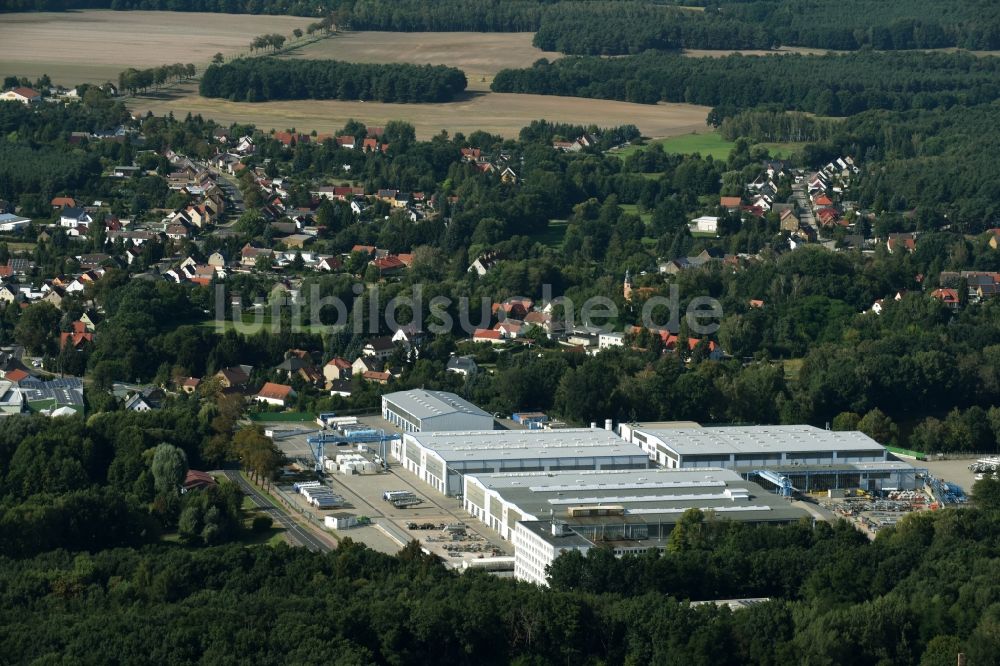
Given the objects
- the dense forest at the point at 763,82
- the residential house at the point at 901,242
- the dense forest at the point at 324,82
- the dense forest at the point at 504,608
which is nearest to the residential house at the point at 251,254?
the residential house at the point at 901,242

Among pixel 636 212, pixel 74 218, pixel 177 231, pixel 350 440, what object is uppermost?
pixel 350 440

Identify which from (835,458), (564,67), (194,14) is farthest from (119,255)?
(194,14)

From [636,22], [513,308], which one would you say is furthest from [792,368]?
[636,22]

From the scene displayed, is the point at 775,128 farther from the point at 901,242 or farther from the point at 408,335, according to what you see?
the point at 408,335

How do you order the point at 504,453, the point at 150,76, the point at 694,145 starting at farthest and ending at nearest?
the point at 150,76
the point at 694,145
the point at 504,453

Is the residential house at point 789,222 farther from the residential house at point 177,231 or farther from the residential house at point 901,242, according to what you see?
the residential house at point 177,231

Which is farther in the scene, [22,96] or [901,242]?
[22,96]
